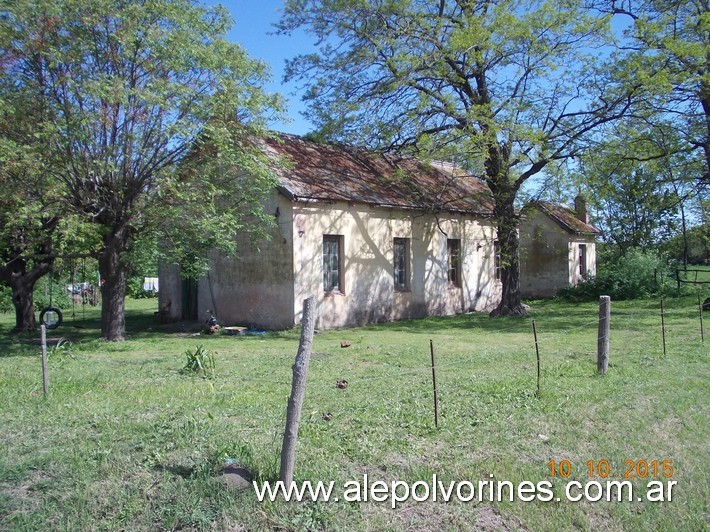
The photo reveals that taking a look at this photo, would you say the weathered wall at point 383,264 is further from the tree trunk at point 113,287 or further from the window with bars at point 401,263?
the tree trunk at point 113,287

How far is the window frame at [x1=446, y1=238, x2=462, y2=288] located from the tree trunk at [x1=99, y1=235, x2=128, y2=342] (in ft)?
42.1

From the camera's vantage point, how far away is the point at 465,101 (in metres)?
19.7

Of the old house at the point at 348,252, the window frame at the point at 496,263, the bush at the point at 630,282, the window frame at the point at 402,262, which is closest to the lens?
the old house at the point at 348,252

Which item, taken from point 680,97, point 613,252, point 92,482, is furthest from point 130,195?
point 613,252

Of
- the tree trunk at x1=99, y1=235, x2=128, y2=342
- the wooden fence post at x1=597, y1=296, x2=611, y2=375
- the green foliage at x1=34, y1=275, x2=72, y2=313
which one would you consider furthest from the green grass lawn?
the green foliage at x1=34, y1=275, x2=72, y2=313

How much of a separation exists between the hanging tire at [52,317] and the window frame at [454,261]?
14.3m

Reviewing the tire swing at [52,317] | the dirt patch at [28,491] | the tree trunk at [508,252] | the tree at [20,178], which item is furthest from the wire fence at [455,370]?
the tire swing at [52,317]

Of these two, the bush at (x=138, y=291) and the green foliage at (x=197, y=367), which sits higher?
the bush at (x=138, y=291)

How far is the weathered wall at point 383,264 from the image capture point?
18.1 metres

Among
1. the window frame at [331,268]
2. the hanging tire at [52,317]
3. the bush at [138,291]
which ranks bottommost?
the hanging tire at [52,317]

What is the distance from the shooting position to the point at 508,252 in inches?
826

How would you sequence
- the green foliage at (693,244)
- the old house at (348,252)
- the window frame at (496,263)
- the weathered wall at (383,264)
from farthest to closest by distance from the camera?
1. the green foliage at (693,244)
2. the window frame at (496,263)
3. the weathered wall at (383,264)
4. the old house at (348,252)

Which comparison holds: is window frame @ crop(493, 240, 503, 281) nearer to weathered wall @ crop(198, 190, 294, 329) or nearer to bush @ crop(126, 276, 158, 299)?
weathered wall @ crop(198, 190, 294, 329)
